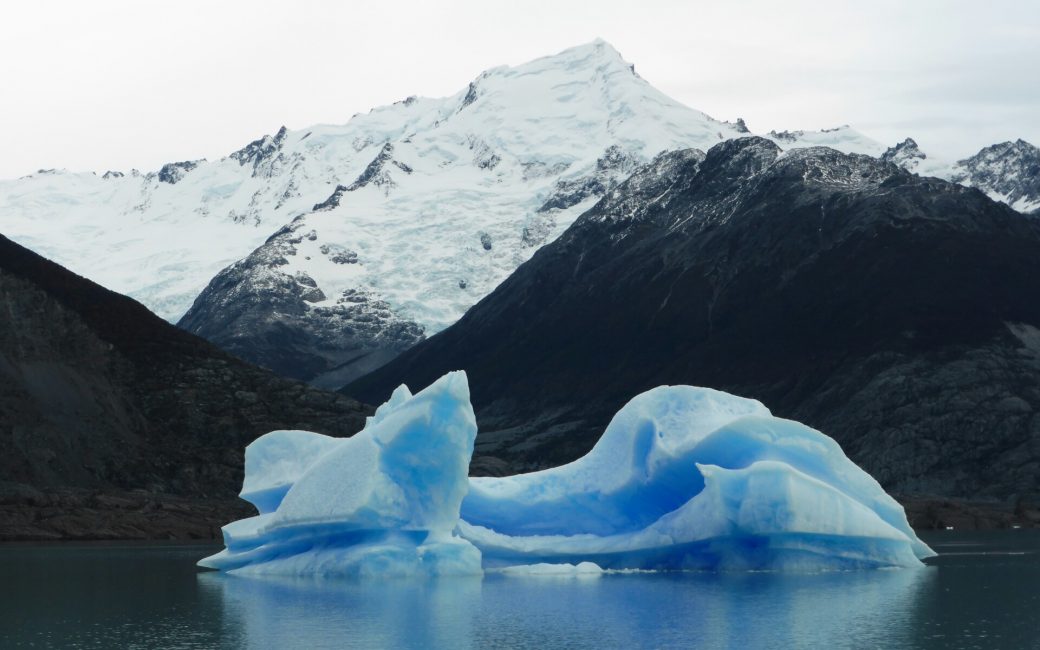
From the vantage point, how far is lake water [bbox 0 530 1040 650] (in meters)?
29.9

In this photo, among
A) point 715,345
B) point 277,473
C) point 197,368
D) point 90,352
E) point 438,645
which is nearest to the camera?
point 438,645

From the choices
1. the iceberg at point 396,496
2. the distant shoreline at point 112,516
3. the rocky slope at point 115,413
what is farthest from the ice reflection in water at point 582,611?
the rocky slope at point 115,413

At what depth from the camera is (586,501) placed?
45812 millimetres

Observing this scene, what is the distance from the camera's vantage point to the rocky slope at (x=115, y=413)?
85.6m

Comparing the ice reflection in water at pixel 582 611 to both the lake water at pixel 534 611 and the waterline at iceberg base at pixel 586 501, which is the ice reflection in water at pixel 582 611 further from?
the waterline at iceberg base at pixel 586 501

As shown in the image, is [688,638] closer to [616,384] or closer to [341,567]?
[341,567]

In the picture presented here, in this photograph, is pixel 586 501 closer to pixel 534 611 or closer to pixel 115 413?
pixel 534 611

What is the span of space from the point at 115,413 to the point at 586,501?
212 feet

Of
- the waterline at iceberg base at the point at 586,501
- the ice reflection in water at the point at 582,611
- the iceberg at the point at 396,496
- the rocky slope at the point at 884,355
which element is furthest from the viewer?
the rocky slope at the point at 884,355

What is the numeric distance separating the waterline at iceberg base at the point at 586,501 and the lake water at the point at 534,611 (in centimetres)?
102

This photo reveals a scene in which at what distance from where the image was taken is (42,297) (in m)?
109

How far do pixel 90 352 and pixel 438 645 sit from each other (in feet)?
279

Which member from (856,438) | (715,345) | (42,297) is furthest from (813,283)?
(42,297)

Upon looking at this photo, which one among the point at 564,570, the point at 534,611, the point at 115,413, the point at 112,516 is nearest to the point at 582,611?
the point at 534,611
